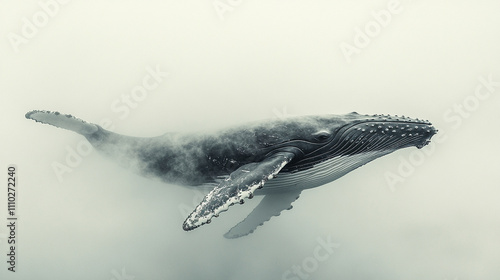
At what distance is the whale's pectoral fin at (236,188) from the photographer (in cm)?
714

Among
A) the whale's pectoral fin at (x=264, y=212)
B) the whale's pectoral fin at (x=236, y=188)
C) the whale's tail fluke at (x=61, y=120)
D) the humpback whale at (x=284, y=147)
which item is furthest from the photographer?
the whale's pectoral fin at (x=264, y=212)

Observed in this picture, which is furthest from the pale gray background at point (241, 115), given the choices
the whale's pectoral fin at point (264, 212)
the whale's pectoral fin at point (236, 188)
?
the whale's pectoral fin at point (236, 188)

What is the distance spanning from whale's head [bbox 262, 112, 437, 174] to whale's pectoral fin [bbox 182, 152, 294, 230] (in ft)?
1.51

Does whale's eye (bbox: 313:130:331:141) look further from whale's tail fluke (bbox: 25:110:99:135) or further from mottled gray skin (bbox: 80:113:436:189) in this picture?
whale's tail fluke (bbox: 25:110:99:135)

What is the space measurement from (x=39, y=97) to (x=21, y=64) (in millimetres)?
1341

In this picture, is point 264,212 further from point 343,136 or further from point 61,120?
point 61,120

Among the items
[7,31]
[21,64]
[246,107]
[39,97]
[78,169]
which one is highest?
[7,31]

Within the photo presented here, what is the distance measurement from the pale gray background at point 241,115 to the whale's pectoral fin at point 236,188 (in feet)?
14.0

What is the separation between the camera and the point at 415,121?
9258 millimetres

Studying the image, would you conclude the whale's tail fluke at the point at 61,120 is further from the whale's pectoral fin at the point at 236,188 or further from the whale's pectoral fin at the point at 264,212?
the whale's pectoral fin at the point at 264,212

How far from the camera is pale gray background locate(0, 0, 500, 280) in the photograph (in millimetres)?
12836

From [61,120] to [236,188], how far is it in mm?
5076

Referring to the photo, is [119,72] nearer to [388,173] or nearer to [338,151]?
[338,151]

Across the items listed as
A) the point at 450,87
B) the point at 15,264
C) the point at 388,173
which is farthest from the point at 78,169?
the point at 450,87
